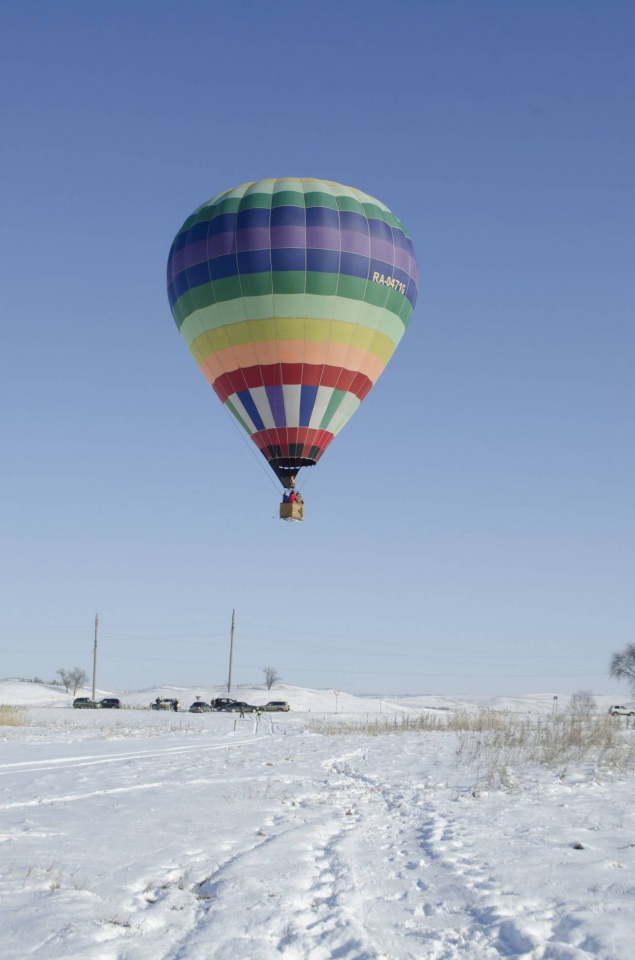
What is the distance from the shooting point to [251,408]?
32.3 meters

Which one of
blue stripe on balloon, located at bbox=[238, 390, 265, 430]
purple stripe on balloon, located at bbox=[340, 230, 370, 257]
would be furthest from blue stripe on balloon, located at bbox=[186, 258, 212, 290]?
purple stripe on balloon, located at bbox=[340, 230, 370, 257]

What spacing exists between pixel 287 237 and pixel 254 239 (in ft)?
3.89

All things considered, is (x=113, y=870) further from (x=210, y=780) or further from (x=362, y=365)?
(x=362, y=365)

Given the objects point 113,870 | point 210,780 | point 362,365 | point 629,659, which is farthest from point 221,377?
point 629,659

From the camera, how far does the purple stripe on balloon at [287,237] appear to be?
30844 mm

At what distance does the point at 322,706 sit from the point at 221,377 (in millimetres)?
44922

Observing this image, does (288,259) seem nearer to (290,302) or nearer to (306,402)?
(290,302)

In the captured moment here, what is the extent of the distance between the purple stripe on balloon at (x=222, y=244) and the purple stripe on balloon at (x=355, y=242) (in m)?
3.94

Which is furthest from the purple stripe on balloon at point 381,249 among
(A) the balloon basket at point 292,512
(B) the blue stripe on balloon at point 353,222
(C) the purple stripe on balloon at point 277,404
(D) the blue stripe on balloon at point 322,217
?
(A) the balloon basket at point 292,512

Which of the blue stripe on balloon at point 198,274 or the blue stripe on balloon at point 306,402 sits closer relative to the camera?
the blue stripe on balloon at point 306,402

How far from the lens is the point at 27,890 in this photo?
665 cm

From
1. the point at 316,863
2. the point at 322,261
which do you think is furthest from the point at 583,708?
the point at 316,863

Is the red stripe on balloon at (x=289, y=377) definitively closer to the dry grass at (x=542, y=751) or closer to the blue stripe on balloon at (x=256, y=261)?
the blue stripe on balloon at (x=256, y=261)

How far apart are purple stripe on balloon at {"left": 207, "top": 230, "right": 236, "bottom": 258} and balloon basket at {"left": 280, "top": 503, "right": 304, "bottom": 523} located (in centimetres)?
937
